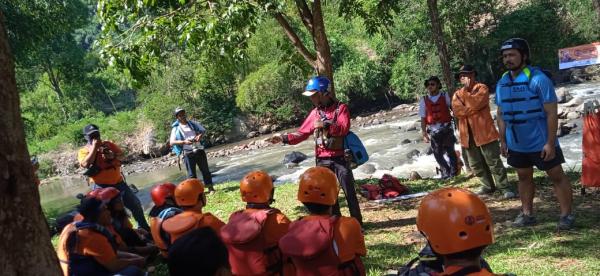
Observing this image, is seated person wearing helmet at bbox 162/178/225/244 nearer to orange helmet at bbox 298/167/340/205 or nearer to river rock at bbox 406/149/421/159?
orange helmet at bbox 298/167/340/205

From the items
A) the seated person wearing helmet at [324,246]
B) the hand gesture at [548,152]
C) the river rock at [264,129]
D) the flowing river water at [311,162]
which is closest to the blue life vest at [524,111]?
the hand gesture at [548,152]

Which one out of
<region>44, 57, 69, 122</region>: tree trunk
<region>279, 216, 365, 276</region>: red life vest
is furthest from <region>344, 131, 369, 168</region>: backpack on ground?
<region>44, 57, 69, 122</region>: tree trunk

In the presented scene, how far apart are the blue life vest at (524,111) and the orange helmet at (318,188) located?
2.33 metres

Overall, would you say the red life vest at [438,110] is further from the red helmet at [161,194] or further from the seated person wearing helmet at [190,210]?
the seated person wearing helmet at [190,210]

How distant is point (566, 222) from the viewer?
4.80m

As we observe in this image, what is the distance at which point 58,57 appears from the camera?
110 feet

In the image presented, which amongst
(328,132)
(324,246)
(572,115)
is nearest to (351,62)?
(572,115)

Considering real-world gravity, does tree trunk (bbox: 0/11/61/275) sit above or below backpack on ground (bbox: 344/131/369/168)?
above

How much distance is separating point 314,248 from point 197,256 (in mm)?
1064

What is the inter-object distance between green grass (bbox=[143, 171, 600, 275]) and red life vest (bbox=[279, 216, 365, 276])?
1489mm

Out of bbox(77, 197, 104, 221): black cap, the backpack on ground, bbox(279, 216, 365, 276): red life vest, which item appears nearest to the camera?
bbox(279, 216, 365, 276): red life vest

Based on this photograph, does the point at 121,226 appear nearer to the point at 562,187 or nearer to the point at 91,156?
the point at 91,156

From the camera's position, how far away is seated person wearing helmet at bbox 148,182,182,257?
16.0 feet

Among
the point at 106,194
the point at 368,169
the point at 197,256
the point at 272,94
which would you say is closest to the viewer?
the point at 197,256
